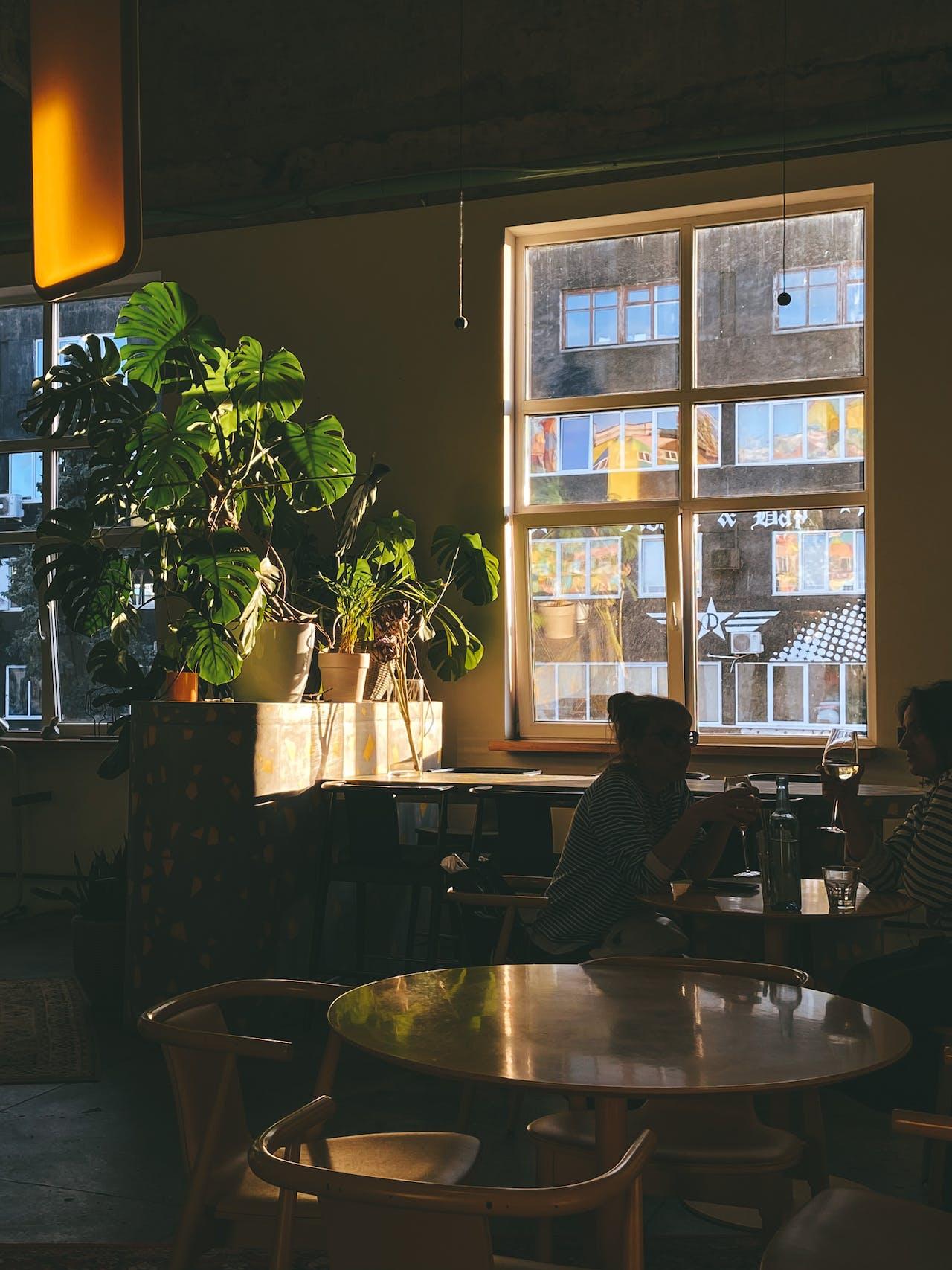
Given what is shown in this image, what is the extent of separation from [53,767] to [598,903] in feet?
17.1

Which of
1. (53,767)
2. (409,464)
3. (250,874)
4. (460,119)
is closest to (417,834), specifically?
(250,874)

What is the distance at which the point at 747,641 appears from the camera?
6.64 meters

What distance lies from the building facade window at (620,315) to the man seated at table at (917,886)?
13.2 ft

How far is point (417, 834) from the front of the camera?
6.05m

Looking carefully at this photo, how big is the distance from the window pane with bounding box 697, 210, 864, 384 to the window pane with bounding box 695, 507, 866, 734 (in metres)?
0.79

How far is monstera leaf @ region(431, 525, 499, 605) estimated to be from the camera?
6.55 meters

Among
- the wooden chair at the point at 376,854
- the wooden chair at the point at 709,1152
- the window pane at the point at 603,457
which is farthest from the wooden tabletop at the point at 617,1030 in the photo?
the window pane at the point at 603,457

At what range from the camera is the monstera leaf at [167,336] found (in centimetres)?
525

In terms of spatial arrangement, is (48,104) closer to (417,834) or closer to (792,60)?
(417,834)

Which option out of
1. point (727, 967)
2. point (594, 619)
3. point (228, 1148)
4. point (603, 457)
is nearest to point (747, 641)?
point (594, 619)

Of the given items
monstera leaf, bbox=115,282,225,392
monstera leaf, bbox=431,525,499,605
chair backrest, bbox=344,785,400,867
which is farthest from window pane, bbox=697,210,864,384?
chair backrest, bbox=344,785,400,867

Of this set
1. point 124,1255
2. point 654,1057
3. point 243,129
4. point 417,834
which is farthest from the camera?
point 243,129

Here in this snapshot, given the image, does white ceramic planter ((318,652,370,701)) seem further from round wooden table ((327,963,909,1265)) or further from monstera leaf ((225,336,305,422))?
round wooden table ((327,963,909,1265))

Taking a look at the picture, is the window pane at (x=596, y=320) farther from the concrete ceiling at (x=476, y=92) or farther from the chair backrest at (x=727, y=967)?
the chair backrest at (x=727, y=967)
